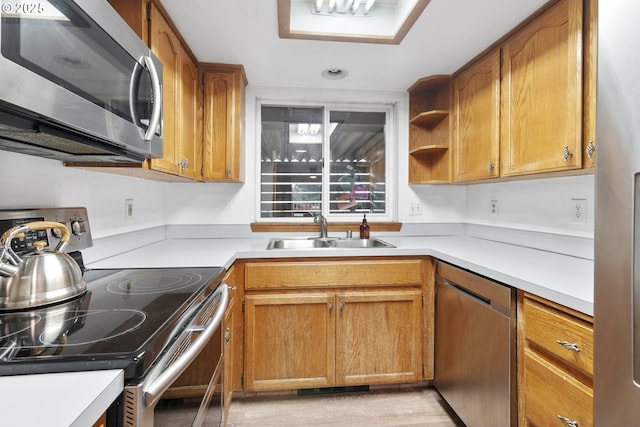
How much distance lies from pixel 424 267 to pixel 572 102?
1.04 metres

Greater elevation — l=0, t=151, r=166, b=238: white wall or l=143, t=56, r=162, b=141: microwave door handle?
l=143, t=56, r=162, b=141: microwave door handle

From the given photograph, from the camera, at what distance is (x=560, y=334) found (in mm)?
949

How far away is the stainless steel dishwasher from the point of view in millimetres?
1155

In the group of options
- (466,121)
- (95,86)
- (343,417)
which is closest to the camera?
(95,86)

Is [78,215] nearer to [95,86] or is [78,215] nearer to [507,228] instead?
[95,86]

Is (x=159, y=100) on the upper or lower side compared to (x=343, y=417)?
upper

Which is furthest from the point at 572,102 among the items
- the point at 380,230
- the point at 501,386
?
the point at 380,230

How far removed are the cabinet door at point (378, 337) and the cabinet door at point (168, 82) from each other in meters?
1.15

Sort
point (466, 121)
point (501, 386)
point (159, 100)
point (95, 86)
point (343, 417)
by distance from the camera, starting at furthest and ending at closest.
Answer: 1. point (466, 121)
2. point (343, 417)
3. point (501, 386)
4. point (159, 100)
5. point (95, 86)

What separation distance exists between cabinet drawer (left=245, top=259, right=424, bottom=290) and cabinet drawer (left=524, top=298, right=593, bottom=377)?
27.7 inches

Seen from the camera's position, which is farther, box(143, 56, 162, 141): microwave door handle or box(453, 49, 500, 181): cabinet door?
box(453, 49, 500, 181): cabinet door

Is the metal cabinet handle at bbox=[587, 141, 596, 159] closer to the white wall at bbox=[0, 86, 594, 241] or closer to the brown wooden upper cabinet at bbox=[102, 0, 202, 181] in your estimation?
the white wall at bbox=[0, 86, 594, 241]

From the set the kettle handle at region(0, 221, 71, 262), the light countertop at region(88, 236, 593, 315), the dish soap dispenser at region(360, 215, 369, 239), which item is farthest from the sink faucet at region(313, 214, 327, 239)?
the kettle handle at region(0, 221, 71, 262)

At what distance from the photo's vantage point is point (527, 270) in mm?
1240
